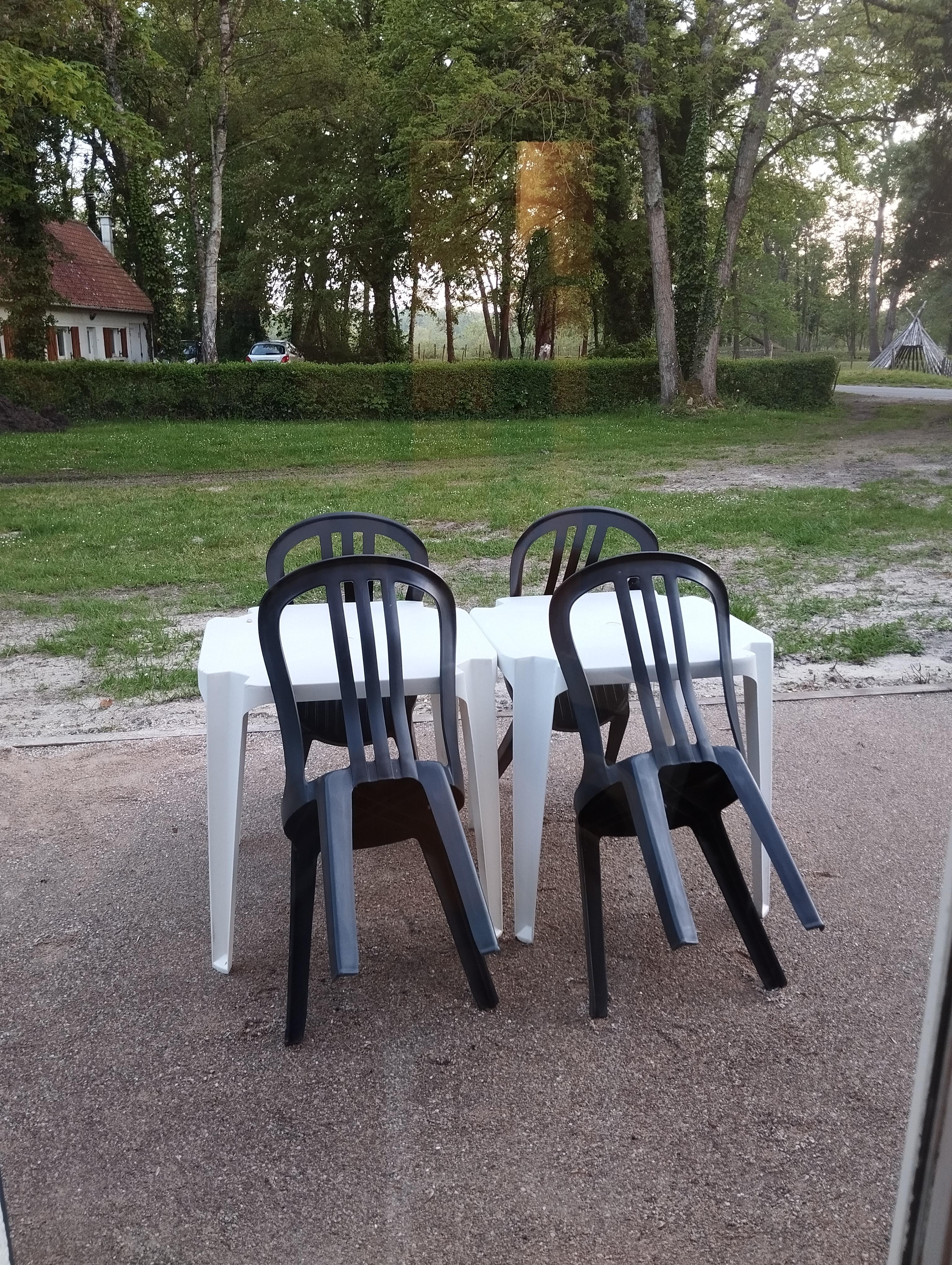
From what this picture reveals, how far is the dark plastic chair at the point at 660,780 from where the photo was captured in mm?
1414

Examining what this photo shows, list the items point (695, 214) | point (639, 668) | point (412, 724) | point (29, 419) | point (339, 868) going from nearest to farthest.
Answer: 1. point (339, 868)
2. point (639, 668)
3. point (412, 724)
4. point (29, 419)
5. point (695, 214)

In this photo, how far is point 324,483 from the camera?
3195 mm

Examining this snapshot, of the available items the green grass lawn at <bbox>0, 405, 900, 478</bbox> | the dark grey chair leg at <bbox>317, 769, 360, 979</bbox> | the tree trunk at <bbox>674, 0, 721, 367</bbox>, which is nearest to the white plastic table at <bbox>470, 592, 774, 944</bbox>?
the dark grey chair leg at <bbox>317, 769, 360, 979</bbox>

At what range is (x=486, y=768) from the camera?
5.31ft

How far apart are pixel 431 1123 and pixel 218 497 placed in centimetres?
238

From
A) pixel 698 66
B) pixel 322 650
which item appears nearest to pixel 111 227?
pixel 322 650

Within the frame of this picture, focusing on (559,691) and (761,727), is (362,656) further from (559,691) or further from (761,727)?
(761,727)

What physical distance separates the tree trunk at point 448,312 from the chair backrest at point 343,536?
0.75 meters

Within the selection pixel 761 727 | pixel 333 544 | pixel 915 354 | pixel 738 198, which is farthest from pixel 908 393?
pixel 738 198

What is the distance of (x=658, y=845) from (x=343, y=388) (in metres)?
2.02

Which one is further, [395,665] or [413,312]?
[413,312]

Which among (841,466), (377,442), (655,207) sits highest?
(655,207)

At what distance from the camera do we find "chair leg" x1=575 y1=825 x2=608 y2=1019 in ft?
4.72

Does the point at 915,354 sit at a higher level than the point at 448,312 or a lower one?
lower
